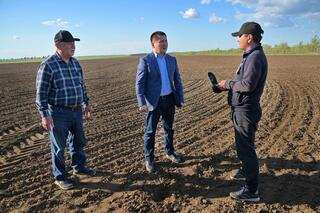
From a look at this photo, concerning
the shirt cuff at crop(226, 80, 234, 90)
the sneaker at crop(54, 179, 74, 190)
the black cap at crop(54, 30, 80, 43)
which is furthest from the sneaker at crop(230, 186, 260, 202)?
the black cap at crop(54, 30, 80, 43)

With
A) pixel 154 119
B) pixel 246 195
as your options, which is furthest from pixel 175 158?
pixel 246 195

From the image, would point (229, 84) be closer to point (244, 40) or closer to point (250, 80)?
point (250, 80)

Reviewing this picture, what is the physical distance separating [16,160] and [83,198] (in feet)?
7.72

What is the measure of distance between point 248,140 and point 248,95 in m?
0.57

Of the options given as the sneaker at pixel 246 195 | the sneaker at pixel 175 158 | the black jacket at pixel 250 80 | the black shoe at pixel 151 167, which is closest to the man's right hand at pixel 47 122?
the black shoe at pixel 151 167

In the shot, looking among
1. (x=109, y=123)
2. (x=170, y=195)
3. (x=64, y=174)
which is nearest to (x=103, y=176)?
(x=64, y=174)

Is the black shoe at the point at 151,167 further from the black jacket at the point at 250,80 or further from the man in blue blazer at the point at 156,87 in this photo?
the black jacket at the point at 250,80

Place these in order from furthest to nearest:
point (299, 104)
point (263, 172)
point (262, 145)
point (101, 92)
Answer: point (101, 92) → point (299, 104) → point (262, 145) → point (263, 172)

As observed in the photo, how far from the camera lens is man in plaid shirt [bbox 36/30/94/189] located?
220 inches

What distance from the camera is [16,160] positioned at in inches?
288

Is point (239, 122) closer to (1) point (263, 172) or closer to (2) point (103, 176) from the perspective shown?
(1) point (263, 172)

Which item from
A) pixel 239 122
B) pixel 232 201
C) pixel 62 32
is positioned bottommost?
pixel 232 201

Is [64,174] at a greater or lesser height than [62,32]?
lesser

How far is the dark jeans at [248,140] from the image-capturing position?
5.14 metres
